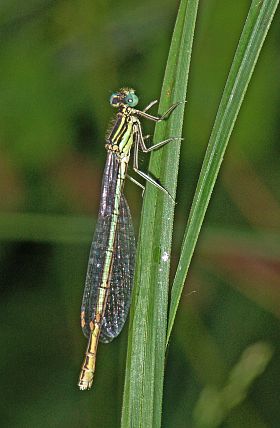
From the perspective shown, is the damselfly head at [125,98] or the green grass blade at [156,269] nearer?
the green grass blade at [156,269]

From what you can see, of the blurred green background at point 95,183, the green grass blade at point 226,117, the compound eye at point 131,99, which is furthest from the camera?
the blurred green background at point 95,183

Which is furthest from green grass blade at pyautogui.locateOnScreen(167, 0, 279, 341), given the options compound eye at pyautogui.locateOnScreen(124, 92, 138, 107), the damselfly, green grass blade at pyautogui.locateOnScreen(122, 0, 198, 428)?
compound eye at pyautogui.locateOnScreen(124, 92, 138, 107)

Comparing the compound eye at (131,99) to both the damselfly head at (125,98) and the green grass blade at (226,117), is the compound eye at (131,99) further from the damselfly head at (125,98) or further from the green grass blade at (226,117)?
the green grass blade at (226,117)

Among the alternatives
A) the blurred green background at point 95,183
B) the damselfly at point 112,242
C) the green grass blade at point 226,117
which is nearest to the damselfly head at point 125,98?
the damselfly at point 112,242

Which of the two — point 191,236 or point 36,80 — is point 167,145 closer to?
point 191,236

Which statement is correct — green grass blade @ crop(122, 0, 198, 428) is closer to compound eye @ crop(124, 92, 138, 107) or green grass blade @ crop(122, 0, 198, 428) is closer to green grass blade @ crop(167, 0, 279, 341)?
green grass blade @ crop(167, 0, 279, 341)

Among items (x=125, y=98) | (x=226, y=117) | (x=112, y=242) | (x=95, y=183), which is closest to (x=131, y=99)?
A: (x=125, y=98)

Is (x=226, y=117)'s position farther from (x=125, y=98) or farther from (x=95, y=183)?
(x=95, y=183)

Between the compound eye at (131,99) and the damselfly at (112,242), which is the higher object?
the compound eye at (131,99)
